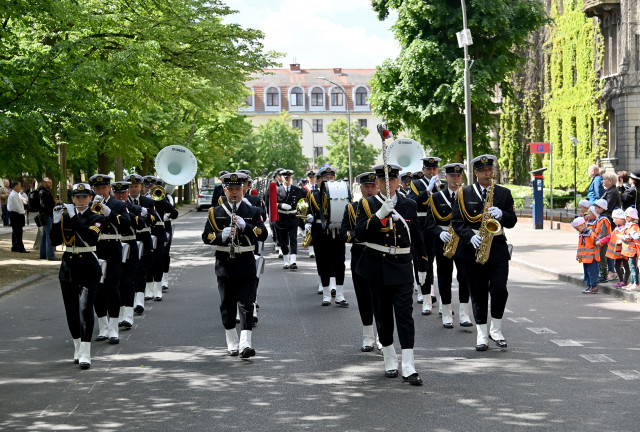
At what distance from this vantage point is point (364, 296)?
Answer: 28.6 feet

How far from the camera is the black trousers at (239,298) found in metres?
8.83

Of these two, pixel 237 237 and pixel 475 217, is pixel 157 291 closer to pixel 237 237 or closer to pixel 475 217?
pixel 237 237

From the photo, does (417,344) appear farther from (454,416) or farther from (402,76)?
(402,76)

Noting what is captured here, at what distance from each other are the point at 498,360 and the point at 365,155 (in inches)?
3203

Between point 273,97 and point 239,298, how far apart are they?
108357 mm

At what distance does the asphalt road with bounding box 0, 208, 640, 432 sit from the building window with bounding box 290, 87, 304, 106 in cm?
10426

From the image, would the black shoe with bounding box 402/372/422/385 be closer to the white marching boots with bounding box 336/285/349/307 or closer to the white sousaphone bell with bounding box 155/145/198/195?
the white marching boots with bounding box 336/285/349/307

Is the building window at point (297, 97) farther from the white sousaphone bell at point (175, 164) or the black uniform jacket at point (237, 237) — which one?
the black uniform jacket at point (237, 237)

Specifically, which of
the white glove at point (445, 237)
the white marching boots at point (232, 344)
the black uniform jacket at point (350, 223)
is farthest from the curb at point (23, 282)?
the black uniform jacket at point (350, 223)

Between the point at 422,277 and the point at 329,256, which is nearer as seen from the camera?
the point at 422,277

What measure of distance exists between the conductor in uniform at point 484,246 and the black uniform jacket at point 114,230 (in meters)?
3.90

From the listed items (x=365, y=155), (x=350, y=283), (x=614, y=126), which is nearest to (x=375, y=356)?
(x=350, y=283)

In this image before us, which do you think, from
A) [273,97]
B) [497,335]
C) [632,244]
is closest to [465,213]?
[497,335]

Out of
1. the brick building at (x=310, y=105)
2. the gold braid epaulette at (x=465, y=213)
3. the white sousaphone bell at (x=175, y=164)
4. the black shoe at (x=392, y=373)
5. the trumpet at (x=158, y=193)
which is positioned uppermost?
the brick building at (x=310, y=105)
